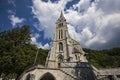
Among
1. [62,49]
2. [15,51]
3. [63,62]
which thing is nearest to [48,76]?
[63,62]

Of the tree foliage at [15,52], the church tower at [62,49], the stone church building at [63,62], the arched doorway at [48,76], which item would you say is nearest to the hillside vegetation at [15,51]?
the tree foliage at [15,52]

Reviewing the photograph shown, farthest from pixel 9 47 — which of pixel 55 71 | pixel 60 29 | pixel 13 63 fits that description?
pixel 60 29

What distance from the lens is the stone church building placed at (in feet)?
104

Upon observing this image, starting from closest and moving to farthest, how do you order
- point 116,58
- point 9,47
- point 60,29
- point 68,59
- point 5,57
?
point 5,57, point 9,47, point 68,59, point 60,29, point 116,58

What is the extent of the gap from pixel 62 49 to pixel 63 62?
56.2 feet

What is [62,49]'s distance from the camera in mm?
59188

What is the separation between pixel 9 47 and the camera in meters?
39.2

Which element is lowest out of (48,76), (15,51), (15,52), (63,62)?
(48,76)

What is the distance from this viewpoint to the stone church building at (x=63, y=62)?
104 feet

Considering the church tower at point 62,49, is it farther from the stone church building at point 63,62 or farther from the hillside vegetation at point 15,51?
the hillside vegetation at point 15,51

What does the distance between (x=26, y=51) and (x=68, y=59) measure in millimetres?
18700

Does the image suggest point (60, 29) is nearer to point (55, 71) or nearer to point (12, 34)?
point (12, 34)

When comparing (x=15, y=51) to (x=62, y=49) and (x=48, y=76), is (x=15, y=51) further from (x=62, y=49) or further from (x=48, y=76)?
(x=62, y=49)

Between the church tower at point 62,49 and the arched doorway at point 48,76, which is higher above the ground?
the church tower at point 62,49
